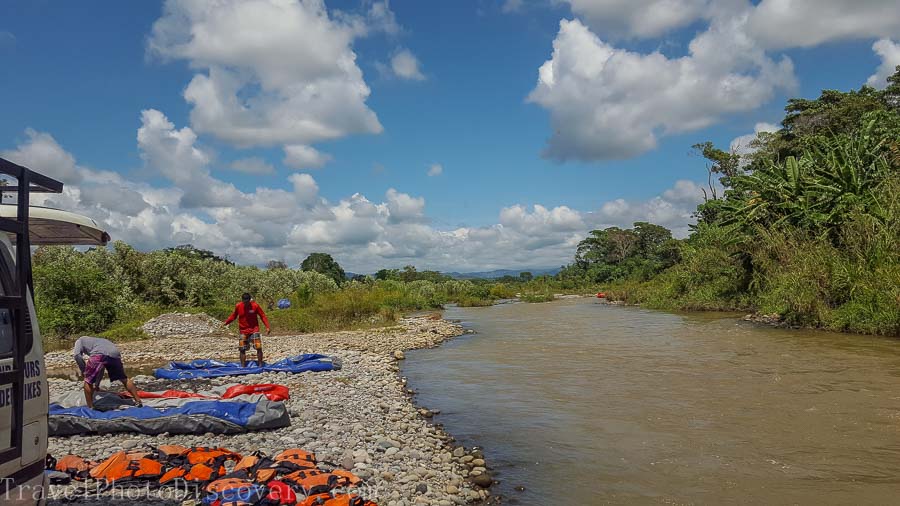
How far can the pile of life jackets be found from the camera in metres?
5.00

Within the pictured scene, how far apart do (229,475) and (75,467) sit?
1538 millimetres

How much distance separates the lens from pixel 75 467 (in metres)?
5.61

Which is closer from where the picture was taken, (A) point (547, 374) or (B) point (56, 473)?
(B) point (56, 473)

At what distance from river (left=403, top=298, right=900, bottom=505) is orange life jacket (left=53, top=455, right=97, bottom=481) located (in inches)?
172

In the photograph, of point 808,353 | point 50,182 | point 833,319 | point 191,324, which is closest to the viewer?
point 50,182

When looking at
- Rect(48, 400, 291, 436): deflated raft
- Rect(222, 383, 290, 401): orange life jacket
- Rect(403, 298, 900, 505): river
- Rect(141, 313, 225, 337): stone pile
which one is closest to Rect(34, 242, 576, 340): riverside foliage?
Rect(141, 313, 225, 337): stone pile

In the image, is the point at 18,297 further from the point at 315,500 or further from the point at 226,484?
the point at 315,500

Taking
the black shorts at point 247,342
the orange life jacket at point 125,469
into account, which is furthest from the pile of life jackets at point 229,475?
the black shorts at point 247,342

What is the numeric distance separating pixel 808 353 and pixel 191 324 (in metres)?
23.0

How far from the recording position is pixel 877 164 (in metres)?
22.8

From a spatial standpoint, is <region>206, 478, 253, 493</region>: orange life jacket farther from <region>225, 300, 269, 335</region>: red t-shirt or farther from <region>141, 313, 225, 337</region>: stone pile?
<region>141, 313, 225, 337</region>: stone pile

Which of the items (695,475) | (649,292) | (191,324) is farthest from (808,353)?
(649,292)

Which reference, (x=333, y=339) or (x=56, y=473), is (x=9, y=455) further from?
(x=333, y=339)

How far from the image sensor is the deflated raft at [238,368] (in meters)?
12.5
